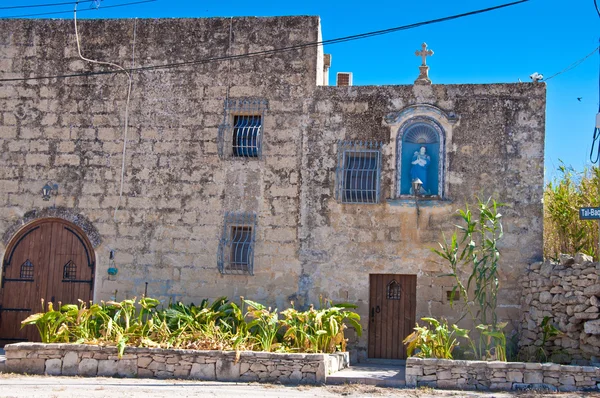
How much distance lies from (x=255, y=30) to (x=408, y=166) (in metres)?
3.93

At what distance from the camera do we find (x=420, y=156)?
1384 centimetres

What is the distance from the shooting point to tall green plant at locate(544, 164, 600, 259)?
1384 centimetres

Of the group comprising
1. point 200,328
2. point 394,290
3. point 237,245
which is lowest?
point 200,328

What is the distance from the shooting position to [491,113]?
1370cm

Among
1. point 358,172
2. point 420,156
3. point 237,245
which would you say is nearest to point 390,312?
point 358,172

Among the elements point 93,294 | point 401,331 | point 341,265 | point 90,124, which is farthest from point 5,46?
point 401,331

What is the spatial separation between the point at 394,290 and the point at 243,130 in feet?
13.5

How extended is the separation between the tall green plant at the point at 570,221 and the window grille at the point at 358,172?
336 centimetres

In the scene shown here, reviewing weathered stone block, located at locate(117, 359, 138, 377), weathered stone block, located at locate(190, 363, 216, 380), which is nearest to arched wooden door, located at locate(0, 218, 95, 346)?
weathered stone block, located at locate(117, 359, 138, 377)

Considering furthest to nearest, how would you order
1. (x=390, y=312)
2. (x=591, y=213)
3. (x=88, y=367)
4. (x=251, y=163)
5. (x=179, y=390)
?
(x=251, y=163) → (x=390, y=312) → (x=591, y=213) → (x=88, y=367) → (x=179, y=390)

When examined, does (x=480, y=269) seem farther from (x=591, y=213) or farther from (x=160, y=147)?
(x=160, y=147)

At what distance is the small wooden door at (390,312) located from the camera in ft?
45.1

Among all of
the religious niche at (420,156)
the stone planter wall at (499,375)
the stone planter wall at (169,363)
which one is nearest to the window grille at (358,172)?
the religious niche at (420,156)

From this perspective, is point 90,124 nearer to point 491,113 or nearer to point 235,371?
point 235,371
